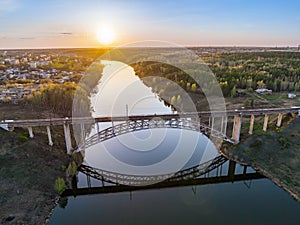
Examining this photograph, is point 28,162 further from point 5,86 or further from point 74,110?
point 5,86

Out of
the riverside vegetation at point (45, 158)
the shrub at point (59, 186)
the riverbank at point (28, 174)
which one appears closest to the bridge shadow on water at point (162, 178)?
the shrub at point (59, 186)

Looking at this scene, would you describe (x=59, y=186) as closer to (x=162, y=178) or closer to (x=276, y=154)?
(x=162, y=178)

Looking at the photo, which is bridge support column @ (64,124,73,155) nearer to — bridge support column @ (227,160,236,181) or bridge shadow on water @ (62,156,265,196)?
bridge shadow on water @ (62,156,265,196)

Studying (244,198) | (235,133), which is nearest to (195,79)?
(235,133)

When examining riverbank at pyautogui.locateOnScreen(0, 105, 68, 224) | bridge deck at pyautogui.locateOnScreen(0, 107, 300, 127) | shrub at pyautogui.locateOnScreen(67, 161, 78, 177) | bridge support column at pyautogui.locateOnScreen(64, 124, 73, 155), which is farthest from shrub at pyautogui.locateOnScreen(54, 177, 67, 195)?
bridge deck at pyautogui.locateOnScreen(0, 107, 300, 127)

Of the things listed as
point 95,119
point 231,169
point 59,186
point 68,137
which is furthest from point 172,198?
point 68,137

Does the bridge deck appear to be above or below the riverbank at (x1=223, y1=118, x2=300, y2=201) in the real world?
above
